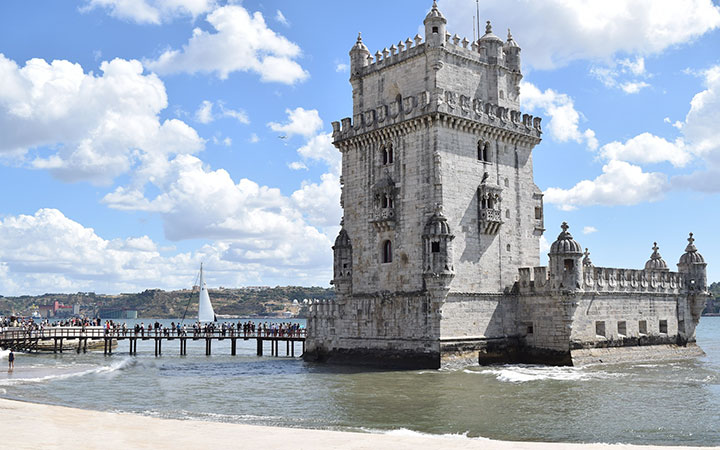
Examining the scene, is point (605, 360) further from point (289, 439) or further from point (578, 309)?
point (289, 439)

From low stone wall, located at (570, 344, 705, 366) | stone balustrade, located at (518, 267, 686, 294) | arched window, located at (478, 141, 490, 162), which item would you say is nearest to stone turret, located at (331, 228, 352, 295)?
arched window, located at (478, 141, 490, 162)

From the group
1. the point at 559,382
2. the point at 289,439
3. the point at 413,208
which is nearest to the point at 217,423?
the point at 289,439

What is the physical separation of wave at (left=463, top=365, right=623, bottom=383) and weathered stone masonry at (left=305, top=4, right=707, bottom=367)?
1.28m

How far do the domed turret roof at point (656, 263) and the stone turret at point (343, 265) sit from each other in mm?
23141

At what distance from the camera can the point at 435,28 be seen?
135ft

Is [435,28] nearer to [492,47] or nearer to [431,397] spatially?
[492,47]

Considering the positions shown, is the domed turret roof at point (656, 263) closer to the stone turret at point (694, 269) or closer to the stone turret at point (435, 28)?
the stone turret at point (694, 269)

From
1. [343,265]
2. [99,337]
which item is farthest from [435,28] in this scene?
[99,337]

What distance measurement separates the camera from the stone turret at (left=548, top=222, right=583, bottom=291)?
130 feet

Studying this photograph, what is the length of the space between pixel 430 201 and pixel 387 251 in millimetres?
4331

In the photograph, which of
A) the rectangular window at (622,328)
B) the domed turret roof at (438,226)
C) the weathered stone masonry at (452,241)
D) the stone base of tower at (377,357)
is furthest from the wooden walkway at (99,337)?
the rectangular window at (622,328)

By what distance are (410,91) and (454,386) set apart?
17830mm

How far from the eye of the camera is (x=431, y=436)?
2159cm

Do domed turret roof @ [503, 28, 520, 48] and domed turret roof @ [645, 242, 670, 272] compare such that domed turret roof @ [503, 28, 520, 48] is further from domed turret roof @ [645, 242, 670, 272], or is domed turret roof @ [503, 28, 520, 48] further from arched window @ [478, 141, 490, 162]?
domed turret roof @ [645, 242, 670, 272]
